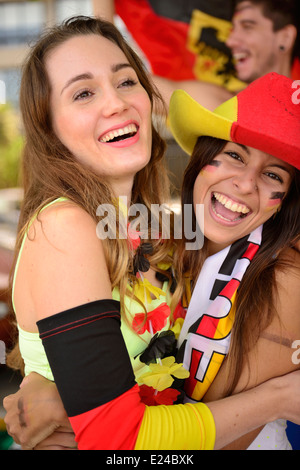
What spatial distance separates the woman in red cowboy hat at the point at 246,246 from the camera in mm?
A: 1162

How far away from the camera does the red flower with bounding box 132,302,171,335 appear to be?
115 centimetres

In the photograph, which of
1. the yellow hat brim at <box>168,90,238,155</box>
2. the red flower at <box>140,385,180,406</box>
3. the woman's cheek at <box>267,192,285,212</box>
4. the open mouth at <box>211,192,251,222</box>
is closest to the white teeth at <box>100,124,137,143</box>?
the yellow hat brim at <box>168,90,238,155</box>

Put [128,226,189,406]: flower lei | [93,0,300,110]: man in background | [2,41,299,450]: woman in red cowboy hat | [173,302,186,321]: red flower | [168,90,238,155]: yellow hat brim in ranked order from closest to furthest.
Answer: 1. [2,41,299,450]: woman in red cowboy hat
2. [128,226,189,406]: flower lei
3. [168,90,238,155]: yellow hat brim
4. [173,302,186,321]: red flower
5. [93,0,300,110]: man in background

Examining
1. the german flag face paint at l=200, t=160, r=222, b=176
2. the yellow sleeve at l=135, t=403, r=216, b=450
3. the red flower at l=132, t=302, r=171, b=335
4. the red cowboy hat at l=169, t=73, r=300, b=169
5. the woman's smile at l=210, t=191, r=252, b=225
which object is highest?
the red cowboy hat at l=169, t=73, r=300, b=169

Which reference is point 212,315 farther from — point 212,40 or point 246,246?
point 212,40

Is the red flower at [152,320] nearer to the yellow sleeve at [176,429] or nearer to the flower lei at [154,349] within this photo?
the flower lei at [154,349]

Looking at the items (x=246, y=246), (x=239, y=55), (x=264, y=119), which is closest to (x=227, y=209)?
(x=246, y=246)

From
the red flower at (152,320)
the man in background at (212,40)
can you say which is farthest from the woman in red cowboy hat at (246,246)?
the man in background at (212,40)

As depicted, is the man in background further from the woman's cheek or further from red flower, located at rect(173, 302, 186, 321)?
red flower, located at rect(173, 302, 186, 321)

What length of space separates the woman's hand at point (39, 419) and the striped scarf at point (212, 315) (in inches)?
15.1

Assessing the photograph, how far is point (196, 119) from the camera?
4.36 ft

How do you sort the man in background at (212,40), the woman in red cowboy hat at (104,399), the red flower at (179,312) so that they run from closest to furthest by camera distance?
the woman in red cowboy hat at (104,399), the red flower at (179,312), the man in background at (212,40)

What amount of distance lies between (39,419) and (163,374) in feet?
1.09
